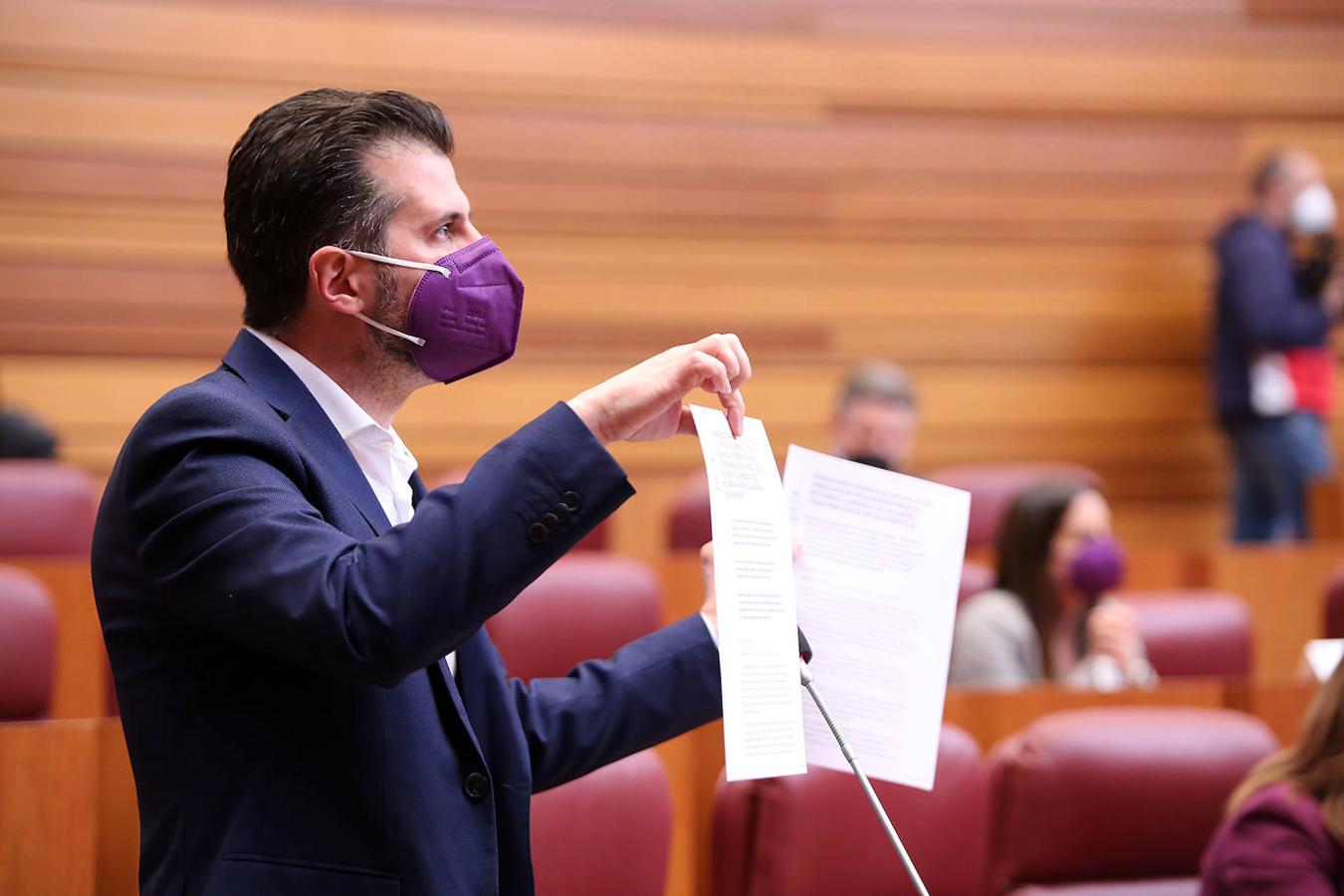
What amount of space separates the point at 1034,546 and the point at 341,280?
1.37 metres

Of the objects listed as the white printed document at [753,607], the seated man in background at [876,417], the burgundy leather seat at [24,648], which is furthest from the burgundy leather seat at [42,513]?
the white printed document at [753,607]

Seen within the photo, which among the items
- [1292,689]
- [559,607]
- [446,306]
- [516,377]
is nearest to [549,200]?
[516,377]

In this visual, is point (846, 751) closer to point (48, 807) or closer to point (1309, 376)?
point (48, 807)

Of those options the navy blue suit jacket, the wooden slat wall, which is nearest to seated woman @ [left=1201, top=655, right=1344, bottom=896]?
the navy blue suit jacket

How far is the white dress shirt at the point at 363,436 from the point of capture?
75cm

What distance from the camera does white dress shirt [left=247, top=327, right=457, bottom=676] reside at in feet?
2.46

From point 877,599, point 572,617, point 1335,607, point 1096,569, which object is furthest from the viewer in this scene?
point 1335,607

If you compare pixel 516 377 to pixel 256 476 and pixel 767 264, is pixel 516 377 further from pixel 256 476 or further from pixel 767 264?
pixel 256 476

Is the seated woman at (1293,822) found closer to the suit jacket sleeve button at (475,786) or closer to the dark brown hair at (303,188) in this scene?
the suit jacket sleeve button at (475,786)

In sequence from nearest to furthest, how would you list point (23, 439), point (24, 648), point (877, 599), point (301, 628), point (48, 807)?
point (301, 628), point (877, 599), point (48, 807), point (24, 648), point (23, 439)

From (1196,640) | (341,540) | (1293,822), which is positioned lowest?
(1196,640)

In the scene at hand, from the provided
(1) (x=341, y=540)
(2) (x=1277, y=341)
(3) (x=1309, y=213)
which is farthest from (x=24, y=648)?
(3) (x=1309, y=213)

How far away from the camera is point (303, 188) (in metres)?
0.73

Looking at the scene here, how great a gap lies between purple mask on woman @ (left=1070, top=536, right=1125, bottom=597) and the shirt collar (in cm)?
130
